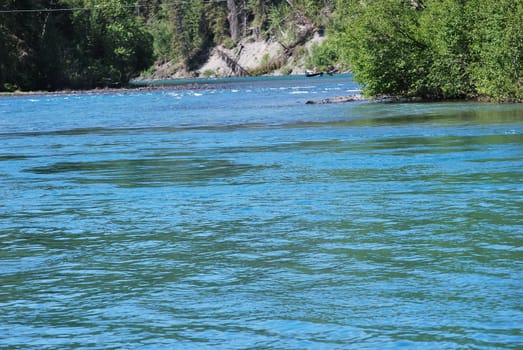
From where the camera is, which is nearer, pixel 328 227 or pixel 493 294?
pixel 493 294

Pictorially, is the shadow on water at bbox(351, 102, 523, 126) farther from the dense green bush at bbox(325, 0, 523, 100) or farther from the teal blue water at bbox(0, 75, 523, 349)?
the teal blue water at bbox(0, 75, 523, 349)

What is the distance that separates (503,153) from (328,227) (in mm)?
9446

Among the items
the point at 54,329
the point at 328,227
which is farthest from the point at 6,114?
the point at 54,329

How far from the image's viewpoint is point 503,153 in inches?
832

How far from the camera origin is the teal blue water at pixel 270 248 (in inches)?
326

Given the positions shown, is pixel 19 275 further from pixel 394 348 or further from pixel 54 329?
pixel 394 348

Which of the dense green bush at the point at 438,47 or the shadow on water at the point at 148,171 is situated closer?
the shadow on water at the point at 148,171

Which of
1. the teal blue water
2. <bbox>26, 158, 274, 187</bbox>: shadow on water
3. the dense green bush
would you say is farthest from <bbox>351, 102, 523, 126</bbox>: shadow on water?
<bbox>26, 158, 274, 187</bbox>: shadow on water

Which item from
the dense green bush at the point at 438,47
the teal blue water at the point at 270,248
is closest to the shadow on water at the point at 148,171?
the teal blue water at the point at 270,248

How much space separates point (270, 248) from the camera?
11664 mm

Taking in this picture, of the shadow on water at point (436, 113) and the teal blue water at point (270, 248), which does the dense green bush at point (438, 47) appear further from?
the teal blue water at point (270, 248)

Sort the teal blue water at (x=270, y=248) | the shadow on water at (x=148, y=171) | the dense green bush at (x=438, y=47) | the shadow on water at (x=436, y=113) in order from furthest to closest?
the dense green bush at (x=438, y=47), the shadow on water at (x=436, y=113), the shadow on water at (x=148, y=171), the teal blue water at (x=270, y=248)

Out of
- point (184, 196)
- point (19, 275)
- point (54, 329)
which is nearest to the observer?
point (54, 329)

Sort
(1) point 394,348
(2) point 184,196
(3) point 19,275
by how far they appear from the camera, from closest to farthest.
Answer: (1) point 394,348
(3) point 19,275
(2) point 184,196
